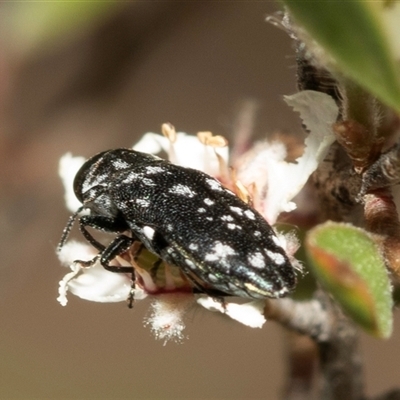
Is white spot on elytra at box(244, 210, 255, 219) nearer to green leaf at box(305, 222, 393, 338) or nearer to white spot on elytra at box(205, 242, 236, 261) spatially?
white spot on elytra at box(205, 242, 236, 261)

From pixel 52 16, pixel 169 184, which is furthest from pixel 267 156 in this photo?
pixel 52 16

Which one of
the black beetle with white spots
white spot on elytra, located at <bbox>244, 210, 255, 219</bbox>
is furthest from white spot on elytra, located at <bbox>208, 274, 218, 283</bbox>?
white spot on elytra, located at <bbox>244, 210, 255, 219</bbox>

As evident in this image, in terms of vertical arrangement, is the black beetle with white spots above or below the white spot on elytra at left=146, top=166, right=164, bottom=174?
below

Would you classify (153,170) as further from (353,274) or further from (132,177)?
(353,274)

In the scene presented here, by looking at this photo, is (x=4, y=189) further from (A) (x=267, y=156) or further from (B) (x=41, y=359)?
(A) (x=267, y=156)

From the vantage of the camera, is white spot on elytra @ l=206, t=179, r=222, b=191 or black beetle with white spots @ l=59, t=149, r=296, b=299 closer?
black beetle with white spots @ l=59, t=149, r=296, b=299

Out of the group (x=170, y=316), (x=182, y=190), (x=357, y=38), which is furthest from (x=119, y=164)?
(x=357, y=38)
